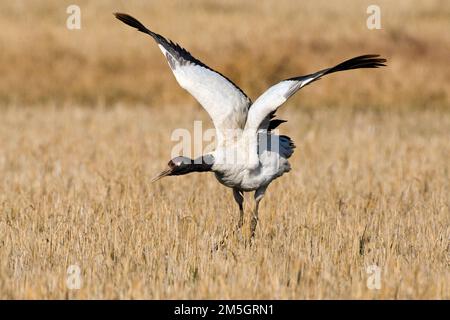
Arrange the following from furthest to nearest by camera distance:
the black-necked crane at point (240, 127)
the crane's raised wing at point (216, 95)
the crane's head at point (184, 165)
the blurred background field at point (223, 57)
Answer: the blurred background field at point (223, 57) → the crane's raised wing at point (216, 95) → the black-necked crane at point (240, 127) → the crane's head at point (184, 165)

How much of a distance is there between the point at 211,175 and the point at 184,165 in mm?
3619

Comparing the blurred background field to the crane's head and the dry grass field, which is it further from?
the crane's head

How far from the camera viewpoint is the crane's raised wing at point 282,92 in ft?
22.6

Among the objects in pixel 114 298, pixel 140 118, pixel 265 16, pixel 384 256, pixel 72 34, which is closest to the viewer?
pixel 114 298

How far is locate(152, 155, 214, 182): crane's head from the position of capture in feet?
21.4

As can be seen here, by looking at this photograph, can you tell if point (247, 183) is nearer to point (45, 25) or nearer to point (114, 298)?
point (114, 298)

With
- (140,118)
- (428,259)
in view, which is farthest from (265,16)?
(428,259)

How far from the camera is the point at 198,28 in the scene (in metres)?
19.6

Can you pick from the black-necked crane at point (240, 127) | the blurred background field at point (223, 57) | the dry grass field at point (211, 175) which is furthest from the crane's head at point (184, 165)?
the blurred background field at point (223, 57)

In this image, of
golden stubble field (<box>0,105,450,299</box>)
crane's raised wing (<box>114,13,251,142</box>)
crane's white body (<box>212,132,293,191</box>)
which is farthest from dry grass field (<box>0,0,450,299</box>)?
crane's raised wing (<box>114,13,251,142</box>)

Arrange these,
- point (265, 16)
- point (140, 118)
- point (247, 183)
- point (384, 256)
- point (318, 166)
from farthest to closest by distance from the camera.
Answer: point (265, 16) → point (140, 118) → point (318, 166) → point (247, 183) → point (384, 256)

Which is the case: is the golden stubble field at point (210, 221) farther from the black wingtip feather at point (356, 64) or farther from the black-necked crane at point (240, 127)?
the black wingtip feather at point (356, 64)
